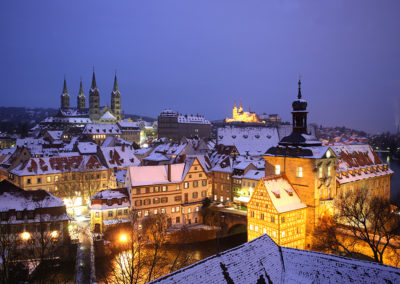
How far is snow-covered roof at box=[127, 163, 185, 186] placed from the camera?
47062 millimetres

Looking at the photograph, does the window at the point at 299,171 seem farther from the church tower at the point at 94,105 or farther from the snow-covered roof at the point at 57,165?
the church tower at the point at 94,105

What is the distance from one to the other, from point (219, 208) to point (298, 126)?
1790cm

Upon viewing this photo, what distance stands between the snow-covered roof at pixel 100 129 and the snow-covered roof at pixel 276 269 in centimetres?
10822

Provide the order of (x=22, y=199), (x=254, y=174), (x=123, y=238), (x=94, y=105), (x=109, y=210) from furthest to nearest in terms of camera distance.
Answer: (x=94, y=105), (x=254, y=174), (x=109, y=210), (x=123, y=238), (x=22, y=199)

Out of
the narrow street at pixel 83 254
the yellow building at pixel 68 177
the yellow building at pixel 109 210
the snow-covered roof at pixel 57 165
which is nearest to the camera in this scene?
the narrow street at pixel 83 254

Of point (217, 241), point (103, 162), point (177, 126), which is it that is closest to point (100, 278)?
point (217, 241)

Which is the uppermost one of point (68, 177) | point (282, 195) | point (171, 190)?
point (282, 195)

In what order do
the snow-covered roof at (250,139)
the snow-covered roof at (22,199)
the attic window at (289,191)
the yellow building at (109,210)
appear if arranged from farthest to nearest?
the snow-covered roof at (250,139) < the yellow building at (109,210) < the attic window at (289,191) < the snow-covered roof at (22,199)

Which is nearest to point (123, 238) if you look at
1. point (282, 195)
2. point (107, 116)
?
point (282, 195)

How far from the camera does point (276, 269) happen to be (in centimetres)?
1552

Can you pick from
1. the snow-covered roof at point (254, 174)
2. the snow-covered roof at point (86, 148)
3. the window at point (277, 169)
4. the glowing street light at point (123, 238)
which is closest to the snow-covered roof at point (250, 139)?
the snow-covered roof at point (254, 174)

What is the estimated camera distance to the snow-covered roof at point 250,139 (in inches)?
2972

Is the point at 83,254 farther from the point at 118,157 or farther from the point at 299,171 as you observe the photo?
the point at 118,157

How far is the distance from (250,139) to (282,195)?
43.9 meters
